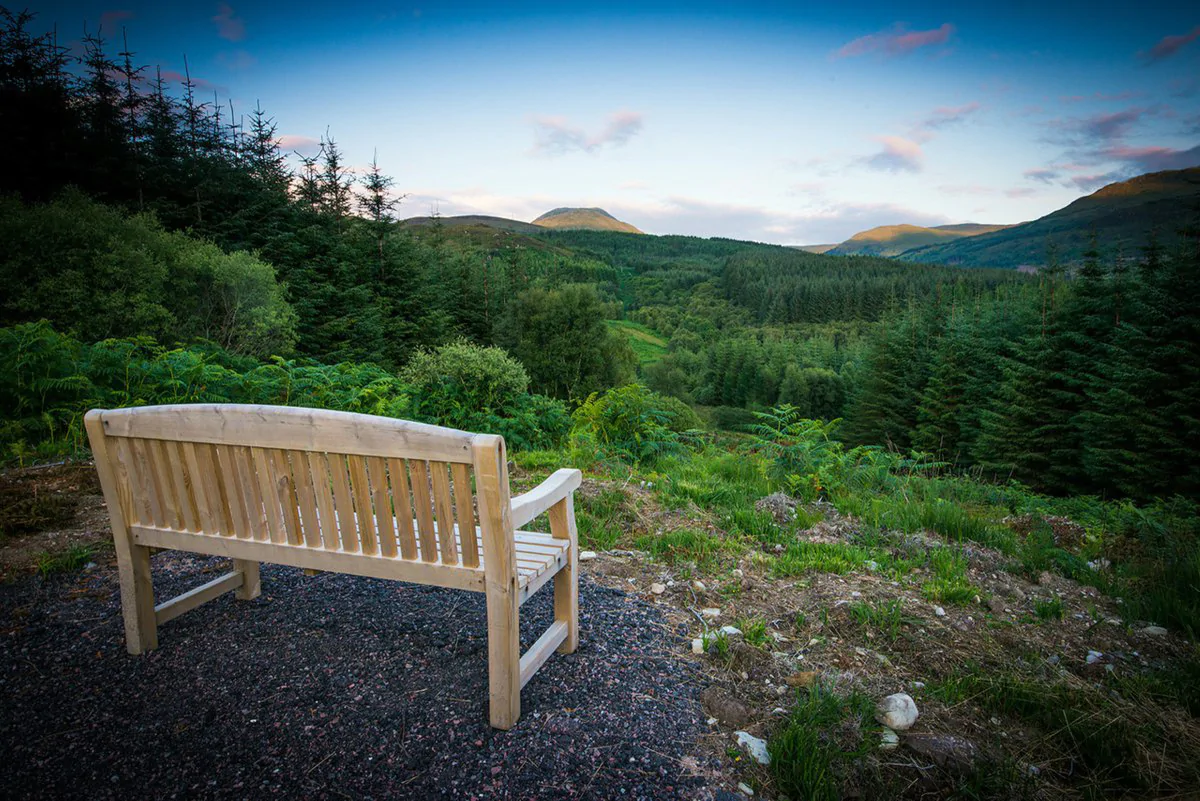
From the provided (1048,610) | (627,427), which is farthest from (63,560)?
(1048,610)

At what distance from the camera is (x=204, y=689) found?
2562 mm

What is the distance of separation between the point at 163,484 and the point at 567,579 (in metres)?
2.06

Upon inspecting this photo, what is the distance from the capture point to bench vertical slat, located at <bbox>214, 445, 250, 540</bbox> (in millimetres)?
2490

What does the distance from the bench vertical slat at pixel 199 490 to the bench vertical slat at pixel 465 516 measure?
4.39ft

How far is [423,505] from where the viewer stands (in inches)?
85.6

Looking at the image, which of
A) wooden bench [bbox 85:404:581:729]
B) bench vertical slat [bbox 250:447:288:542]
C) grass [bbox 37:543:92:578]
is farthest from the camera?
grass [bbox 37:543:92:578]

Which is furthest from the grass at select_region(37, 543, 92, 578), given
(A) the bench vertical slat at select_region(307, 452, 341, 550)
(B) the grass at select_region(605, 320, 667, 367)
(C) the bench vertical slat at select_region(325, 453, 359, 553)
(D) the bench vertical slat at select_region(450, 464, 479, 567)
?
(B) the grass at select_region(605, 320, 667, 367)

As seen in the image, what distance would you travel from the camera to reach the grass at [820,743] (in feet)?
6.57

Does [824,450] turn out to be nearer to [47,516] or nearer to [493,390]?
[493,390]

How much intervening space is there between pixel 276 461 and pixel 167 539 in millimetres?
810

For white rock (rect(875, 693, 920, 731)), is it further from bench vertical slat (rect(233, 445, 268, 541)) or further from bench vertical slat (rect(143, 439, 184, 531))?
bench vertical slat (rect(143, 439, 184, 531))

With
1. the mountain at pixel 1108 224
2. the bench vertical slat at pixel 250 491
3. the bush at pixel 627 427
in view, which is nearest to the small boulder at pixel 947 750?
the bench vertical slat at pixel 250 491

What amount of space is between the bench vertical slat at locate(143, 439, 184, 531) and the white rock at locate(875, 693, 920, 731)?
349 centimetres

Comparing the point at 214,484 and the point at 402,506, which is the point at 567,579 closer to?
the point at 402,506
